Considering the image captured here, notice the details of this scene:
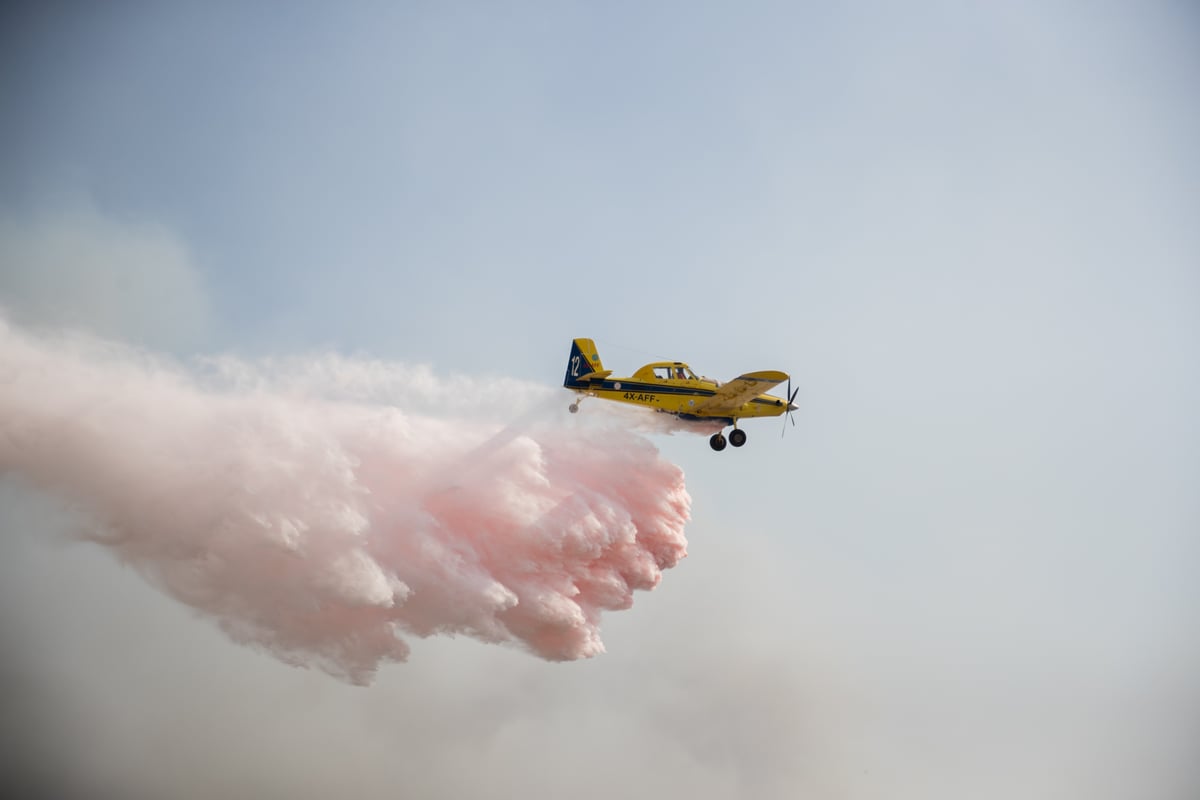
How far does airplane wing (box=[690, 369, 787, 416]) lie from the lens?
128 feet

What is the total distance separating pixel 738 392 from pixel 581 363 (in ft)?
21.3

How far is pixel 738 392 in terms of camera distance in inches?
1569

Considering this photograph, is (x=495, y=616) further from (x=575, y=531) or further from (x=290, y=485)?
(x=290, y=485)

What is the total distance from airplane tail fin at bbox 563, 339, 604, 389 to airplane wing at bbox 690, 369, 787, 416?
4.49 metres

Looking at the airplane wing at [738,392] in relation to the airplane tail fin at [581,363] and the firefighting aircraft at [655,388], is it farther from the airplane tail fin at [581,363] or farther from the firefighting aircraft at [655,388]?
the airplane tail fin at [581,363]

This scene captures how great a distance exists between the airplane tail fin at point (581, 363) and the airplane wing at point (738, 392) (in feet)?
14.7

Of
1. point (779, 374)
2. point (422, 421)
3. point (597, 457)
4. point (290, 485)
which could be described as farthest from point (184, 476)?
point (779, 374)

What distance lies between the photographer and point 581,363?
4038cm

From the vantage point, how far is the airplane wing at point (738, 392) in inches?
1540

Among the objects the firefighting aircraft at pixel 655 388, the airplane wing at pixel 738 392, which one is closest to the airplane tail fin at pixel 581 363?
the firefighting aircraft at pixel 655 388

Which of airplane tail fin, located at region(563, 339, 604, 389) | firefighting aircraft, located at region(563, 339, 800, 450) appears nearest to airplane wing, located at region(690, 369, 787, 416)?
firefighting aircraft, located at region(563, 339, 800, 450)

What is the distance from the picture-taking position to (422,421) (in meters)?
41.1

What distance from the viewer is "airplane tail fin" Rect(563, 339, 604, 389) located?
40375mm

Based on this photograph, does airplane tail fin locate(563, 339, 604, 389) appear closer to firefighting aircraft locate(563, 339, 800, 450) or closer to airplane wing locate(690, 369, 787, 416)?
firefighting aircraft locate(563, 339, 800, 450)
